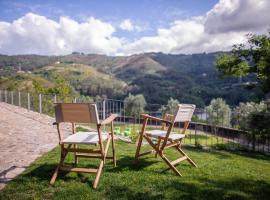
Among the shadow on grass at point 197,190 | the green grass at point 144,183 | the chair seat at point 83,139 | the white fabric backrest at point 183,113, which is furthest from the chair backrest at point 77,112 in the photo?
the white fabric backrest at point 183,113

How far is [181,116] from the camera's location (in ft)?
13.6

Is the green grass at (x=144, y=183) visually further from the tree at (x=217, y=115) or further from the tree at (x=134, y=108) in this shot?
the tree at (x=134, y=108)

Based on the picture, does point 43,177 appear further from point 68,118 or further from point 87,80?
point 87,80

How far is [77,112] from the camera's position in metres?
3.50

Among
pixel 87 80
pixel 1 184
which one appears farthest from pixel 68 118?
pixel 87 80

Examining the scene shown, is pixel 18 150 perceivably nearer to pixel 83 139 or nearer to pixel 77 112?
pixel 83 139

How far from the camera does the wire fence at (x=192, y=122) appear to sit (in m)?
8.40

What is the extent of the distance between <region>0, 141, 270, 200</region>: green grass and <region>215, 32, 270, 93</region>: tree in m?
7.42

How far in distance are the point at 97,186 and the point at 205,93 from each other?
76.1 m

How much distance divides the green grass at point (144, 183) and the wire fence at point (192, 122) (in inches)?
73.9

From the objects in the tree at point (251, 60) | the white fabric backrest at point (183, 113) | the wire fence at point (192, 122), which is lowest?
the wire fence at point (192, 122)

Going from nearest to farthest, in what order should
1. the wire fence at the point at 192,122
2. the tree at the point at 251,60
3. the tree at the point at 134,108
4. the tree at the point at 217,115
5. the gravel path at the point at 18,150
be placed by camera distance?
the gravel path at the point at 18,150
the wire fence at the point at 192,122
the tree at the point at 217,115
the tree at the point at 134,108
the tree at the point at 251,60

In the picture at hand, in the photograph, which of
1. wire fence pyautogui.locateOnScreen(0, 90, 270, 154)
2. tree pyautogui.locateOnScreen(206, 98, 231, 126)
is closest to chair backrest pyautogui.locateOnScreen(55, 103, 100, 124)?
→ wire fence pyautogui.locateOnScreen(0, 90, 270, 154)

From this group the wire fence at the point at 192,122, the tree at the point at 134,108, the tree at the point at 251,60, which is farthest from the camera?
the tree at the point at 251,60
